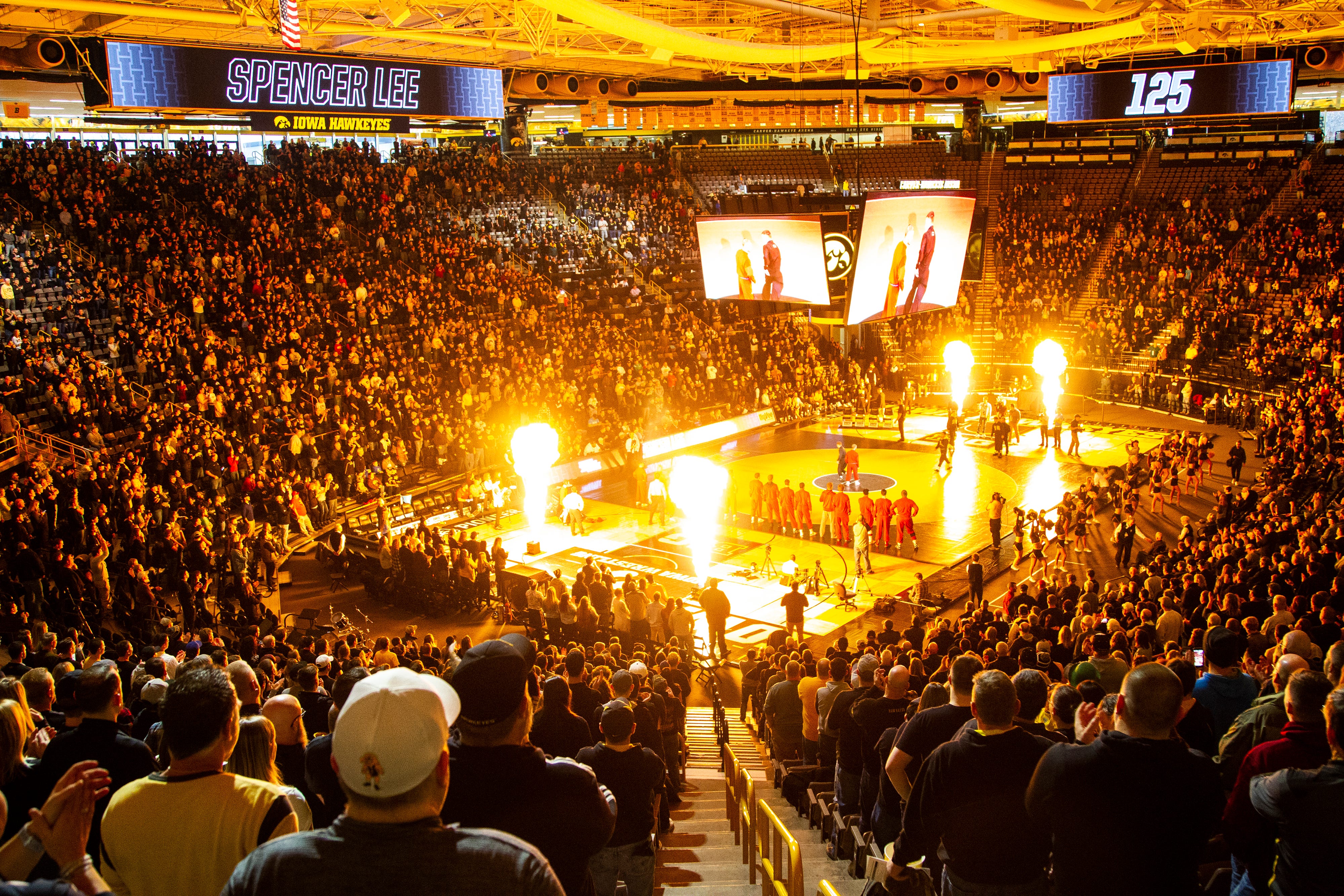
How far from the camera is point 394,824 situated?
2.40 metres

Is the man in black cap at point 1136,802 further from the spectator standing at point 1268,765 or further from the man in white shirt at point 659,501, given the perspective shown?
the man in white shirt at point 659,501

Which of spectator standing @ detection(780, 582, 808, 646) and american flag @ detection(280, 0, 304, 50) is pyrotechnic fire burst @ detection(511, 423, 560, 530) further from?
american flag @ detection(280, 0, 304, 50)

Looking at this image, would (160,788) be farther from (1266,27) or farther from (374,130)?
(1266,27)

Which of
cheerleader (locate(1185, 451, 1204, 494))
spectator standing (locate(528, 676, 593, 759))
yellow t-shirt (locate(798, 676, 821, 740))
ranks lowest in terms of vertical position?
cheerleader (locate(1185, 451, 1204, 494))

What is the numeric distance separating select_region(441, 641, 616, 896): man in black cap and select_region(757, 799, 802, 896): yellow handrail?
4.87 ft

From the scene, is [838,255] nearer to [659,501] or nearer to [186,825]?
[659,501]

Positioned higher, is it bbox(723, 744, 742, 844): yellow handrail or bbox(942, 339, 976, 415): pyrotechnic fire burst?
bbox(942, 339, 976, 415): pyrotechnic fire burst

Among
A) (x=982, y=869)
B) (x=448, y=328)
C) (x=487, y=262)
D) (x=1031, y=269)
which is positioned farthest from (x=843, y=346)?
(x=982, y=869)

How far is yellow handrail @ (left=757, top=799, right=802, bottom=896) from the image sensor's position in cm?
476

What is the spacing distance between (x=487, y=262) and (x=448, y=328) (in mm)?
5423

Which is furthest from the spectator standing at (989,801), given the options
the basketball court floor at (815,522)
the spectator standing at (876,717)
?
the basketball court floor at (815,522)

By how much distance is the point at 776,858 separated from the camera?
5.67m

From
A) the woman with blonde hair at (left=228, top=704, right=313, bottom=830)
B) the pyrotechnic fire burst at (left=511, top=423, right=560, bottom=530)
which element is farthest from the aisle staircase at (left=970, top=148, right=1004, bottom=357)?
the woman with blonde hair at (left=228, top=704, right=313, bottom=830)

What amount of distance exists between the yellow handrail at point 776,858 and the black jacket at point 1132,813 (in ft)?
4.15
